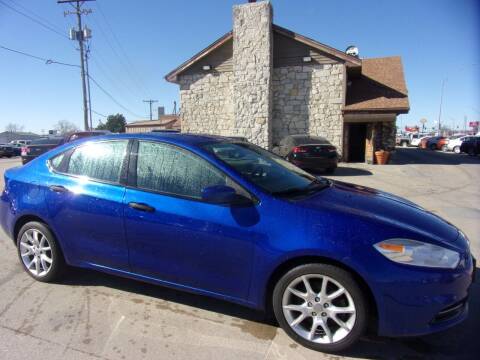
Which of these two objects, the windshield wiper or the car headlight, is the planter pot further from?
the car headlight

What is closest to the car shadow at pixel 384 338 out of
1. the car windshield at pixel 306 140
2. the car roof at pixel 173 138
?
the car roof at pixel 173 138

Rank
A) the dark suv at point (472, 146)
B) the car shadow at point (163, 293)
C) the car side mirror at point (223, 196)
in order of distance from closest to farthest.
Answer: the car side mirror at point (223, 196) → the car shadow at point (163, 293) → the dark suv at point (472, 146)

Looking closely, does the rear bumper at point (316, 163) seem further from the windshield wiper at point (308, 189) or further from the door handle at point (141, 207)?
the door handle at point (141, 207)

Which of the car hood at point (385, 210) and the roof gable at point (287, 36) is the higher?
the roof gable at point (287, 36)

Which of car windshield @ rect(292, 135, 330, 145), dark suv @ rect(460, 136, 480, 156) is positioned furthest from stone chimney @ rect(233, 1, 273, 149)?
dark suv @ rect(460, 136, 480, 156)

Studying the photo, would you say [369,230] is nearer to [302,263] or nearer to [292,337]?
[302,263]

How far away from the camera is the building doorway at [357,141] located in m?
18.7

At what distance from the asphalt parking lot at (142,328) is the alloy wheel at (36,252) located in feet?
0.51

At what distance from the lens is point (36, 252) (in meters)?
3.71

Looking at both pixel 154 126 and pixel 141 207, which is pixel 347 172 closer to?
pixel 141 207

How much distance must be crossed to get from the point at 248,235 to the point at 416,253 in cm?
118

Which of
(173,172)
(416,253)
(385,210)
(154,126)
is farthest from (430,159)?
(154,126)

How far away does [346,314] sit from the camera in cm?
255

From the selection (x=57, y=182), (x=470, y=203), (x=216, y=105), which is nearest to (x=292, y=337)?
(x=57, y=182)
